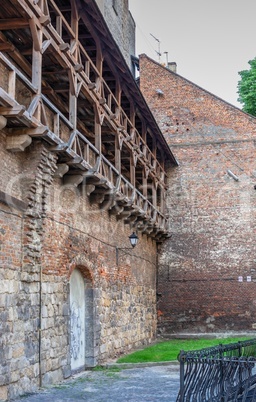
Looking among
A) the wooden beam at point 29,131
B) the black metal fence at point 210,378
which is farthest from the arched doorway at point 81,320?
the black metal fence at point 210,378

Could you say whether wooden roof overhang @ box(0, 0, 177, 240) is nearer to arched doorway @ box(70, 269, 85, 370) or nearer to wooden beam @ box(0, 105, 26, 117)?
wooden beam @ box(0, 105, 26, 117)

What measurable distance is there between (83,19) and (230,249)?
1271 centimetres

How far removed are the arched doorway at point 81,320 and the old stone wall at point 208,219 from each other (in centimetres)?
956

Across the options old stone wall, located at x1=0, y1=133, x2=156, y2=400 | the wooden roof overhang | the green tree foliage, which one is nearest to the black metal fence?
old stone wall, located at x1=0, y1=133, x2=156, y2=400

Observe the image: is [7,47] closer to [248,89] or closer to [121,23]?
[121,23]

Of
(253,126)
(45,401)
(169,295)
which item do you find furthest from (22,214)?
(253,126)

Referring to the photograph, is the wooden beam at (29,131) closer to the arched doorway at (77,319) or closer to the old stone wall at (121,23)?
the arched doorway at (77,319)

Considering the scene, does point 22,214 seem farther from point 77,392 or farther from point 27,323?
point 77,392

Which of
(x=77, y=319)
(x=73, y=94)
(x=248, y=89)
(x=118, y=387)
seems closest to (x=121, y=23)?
(x=248, y=89)

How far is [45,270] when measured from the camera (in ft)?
33.6

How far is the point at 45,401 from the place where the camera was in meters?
8.43

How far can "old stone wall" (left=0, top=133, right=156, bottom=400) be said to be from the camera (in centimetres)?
886

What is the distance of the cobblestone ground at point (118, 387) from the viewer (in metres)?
8.78

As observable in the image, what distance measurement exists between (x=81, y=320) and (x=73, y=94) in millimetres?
5282
